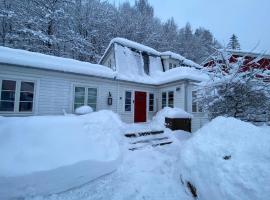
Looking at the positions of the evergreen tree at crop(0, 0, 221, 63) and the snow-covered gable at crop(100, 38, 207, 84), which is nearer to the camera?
the snow-covered gable at crop(100, 38, 207, 84)

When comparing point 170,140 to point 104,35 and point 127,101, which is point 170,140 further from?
point 104,35

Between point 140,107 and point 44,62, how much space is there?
21.0 feet

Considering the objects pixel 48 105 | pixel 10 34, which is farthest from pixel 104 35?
pixel 48 105

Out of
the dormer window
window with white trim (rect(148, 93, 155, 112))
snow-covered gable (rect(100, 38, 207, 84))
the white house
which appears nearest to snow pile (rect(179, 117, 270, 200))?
the white house

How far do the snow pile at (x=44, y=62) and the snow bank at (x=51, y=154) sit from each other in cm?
329

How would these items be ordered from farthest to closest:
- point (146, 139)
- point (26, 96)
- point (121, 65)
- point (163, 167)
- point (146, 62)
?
point (146, 62)
point (121, 65)
point (26, 96)
point (146, 139)
point (163, 167)

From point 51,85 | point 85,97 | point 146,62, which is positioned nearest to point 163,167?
point 85,97

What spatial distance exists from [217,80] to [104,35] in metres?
17.6

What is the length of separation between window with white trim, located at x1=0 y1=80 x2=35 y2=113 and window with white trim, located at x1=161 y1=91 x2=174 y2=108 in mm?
7941

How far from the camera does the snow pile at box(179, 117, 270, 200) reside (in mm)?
2656

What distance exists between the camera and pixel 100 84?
1019 centimetres

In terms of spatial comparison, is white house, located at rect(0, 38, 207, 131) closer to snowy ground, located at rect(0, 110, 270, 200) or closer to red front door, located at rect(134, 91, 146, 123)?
red front door, located at rect(134, 91, 146, 123)

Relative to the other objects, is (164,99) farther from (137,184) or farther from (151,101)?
(137,184)

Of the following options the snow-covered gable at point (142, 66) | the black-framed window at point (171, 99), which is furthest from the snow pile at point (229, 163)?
the black-framed window at point (171, 99)
